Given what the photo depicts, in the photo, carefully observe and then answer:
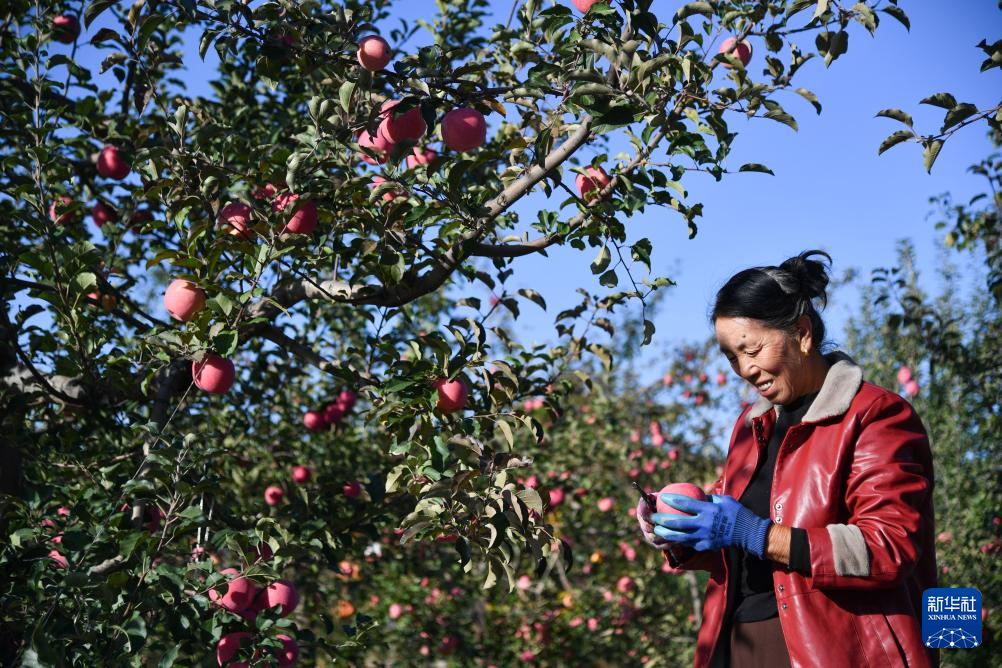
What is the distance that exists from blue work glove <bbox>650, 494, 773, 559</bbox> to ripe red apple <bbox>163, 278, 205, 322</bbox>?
58.9 inches

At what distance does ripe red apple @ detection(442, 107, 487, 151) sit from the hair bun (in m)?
0.90

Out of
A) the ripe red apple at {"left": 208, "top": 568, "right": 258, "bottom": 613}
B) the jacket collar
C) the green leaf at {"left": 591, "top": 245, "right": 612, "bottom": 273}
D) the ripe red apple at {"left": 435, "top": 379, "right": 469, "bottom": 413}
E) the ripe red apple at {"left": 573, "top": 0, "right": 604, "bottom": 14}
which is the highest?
the ripe red apple at {"left": 573, "top": 0, "right": 604, "bottom": 14}

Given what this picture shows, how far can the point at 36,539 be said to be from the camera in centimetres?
219

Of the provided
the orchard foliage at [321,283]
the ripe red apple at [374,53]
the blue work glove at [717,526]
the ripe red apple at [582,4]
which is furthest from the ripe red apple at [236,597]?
the ripe red apple at [582,4]

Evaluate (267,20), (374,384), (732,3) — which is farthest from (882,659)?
(267,20)

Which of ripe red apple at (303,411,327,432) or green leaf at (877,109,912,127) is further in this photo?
ripe red apple at (303,411,327,432)

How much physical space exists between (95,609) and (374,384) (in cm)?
100

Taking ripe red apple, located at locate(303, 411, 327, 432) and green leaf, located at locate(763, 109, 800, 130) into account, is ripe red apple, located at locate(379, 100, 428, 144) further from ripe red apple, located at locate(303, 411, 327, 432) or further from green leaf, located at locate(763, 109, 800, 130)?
ripe red apple, located at locate(303, 411, 327, 432)

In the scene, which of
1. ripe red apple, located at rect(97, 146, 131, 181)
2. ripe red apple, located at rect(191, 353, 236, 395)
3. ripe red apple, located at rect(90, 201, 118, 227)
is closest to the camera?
ripe red apple, located at rect(191, 353, 236, 395)

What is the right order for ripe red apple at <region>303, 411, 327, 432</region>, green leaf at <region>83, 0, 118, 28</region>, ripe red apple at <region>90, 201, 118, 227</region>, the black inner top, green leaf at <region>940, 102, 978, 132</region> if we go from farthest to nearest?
ripe red apple at <region>303, 411, 327, 432</region>, ripe red apple at <region>90, 201, 118, 227</region>, green leaf at <region>83, 0, 118, 28</region>, green leaf at <region>940, 102, 978, 132</region>, the black inner top

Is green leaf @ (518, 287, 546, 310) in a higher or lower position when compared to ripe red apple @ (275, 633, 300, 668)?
higher

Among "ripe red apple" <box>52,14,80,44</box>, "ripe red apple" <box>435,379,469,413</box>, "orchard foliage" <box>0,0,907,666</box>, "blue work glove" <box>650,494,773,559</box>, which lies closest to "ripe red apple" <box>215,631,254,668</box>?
"orchard foliage" <box>0,0,907,666</box>

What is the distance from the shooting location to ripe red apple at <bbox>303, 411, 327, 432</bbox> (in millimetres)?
3986

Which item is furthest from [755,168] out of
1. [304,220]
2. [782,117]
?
[304,220]
